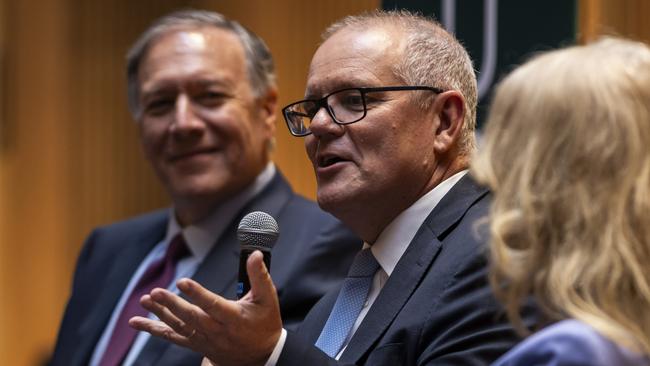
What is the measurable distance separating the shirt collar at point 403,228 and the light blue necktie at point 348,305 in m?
0.04

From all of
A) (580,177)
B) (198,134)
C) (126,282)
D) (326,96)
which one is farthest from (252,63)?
(580,177)

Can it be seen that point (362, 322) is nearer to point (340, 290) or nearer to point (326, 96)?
point (340, 290)

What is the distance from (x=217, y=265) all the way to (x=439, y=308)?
3.81 ft

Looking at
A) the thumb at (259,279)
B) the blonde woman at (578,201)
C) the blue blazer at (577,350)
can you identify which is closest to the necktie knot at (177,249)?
the thumb at (259,279)

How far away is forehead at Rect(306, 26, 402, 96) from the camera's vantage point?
2.43 meters

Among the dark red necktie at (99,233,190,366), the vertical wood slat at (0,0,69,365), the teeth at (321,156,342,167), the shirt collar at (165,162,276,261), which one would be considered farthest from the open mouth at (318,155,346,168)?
the vertical wood slat at (0,0,69,365)

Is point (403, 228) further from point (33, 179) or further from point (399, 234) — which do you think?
point (33, 179)

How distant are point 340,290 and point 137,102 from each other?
141 cm

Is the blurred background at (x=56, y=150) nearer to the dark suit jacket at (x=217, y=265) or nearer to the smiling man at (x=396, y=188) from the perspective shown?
the dark suit jacket at (x=217, y=265)

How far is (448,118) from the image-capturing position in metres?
2.45

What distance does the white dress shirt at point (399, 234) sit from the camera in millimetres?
2352

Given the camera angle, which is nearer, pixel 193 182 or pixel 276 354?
pixel 276 354

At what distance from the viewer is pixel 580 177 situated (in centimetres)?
154

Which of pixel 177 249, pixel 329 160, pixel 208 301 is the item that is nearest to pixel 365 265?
pixel 329 160
